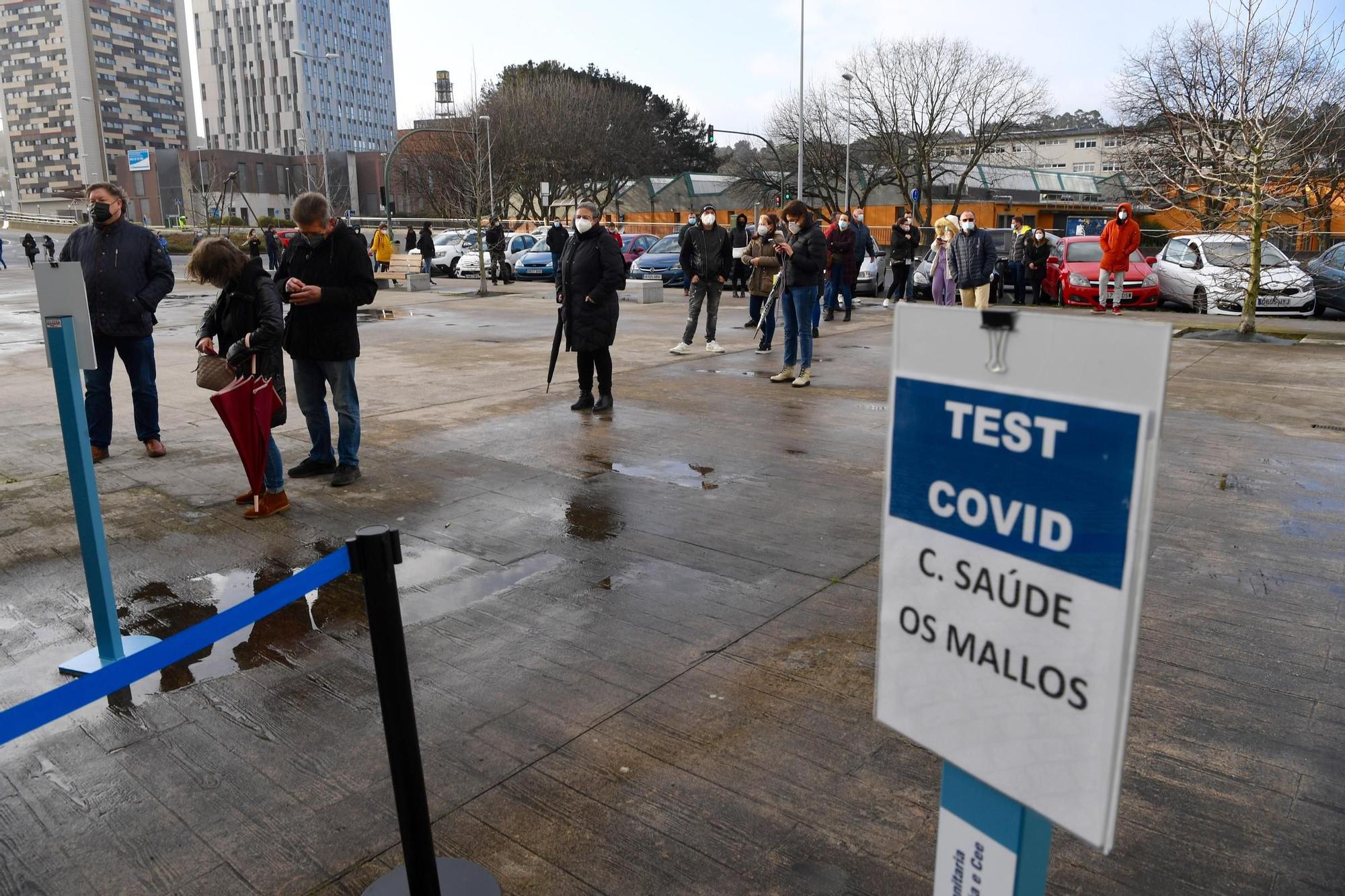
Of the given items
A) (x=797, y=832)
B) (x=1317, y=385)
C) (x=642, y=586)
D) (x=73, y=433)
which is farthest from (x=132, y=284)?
(x=1317, y=385)

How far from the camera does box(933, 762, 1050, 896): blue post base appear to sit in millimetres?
1587

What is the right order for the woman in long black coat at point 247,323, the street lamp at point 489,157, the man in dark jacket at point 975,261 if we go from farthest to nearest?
the street lamp at point 489,157
the man in dark jacket at point 975,261
the woman in long black coat at point 247,323

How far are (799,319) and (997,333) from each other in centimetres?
877

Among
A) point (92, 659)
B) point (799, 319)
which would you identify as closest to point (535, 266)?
point (799, 319)

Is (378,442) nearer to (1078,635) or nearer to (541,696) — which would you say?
(541,696)

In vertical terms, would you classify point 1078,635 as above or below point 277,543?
above

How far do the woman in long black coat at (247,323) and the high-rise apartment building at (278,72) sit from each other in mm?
149099

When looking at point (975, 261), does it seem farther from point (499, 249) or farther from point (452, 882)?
point (499, 249)

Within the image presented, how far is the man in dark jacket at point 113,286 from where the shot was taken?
712 centimetres

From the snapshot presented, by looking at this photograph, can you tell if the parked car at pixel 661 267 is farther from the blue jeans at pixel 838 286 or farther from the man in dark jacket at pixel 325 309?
the man in dark jacket at pixel 325 309

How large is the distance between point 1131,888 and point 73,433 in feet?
12.8

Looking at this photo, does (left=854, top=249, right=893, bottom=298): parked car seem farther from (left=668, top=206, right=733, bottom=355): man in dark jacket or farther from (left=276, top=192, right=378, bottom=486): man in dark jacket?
(left=276, top=192, right=378, bottom=486): man in dark jacket

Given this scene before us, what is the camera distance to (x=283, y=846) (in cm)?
288

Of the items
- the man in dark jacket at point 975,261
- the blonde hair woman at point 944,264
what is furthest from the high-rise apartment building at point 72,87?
the man in dark jacket at point 975,261
